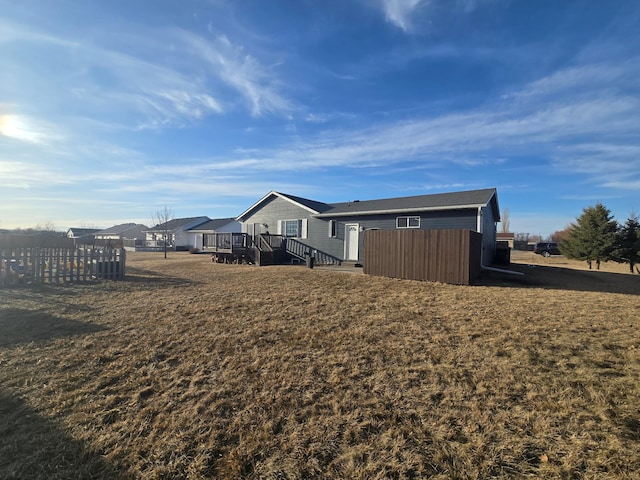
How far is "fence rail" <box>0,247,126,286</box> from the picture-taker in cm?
955

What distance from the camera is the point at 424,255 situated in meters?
10.6

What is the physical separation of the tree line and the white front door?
16509 mm

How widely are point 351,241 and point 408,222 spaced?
3.52 metres

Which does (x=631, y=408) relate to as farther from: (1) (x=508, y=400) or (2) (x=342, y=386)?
(2) (x=342, y=386)

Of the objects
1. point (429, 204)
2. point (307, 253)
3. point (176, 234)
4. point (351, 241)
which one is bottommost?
point (307, 253)

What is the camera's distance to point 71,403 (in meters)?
3.29

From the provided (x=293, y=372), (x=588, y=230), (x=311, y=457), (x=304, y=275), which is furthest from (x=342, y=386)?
(x=588, y=230)

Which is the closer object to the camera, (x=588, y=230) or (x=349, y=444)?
(x=349, y=444)

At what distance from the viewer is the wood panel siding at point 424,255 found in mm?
9977

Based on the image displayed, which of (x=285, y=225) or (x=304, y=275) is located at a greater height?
(x=285, y=225)

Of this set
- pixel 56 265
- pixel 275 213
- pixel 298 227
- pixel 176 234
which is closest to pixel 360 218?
pixel 298 227

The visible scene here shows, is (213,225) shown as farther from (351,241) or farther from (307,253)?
(351,241)

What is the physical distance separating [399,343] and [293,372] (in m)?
1.88

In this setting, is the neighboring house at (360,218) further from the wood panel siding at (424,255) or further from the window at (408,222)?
the wood panel siding at (424,255)
